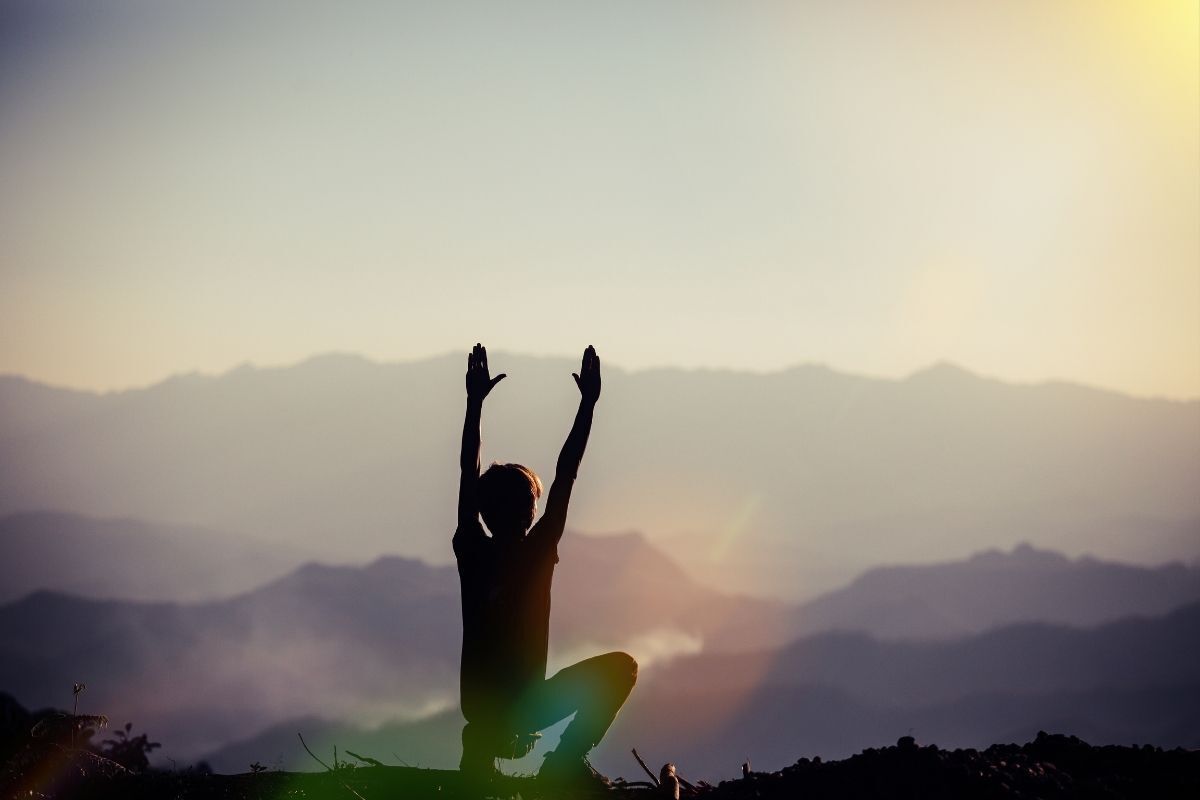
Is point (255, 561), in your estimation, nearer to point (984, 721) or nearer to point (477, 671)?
point (984, 721)

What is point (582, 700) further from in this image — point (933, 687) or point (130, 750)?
point (933, 687)

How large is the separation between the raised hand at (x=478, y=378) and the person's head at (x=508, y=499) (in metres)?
0.62

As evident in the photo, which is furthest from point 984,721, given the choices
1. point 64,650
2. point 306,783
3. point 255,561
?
point 306,783

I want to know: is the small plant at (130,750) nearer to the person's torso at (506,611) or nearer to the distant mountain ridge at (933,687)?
the person's torso at (506,611)

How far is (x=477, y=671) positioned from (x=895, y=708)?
167 m

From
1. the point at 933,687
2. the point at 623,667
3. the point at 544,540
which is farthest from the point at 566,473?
the point at 933,687

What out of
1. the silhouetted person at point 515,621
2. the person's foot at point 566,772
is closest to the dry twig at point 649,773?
the person's foot at point 566,772

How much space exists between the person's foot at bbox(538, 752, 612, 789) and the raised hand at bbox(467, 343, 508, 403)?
2995 millimetres

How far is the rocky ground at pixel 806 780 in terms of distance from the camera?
9266mm

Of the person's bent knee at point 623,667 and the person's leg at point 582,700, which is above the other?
the person's bent knee at point 623,667

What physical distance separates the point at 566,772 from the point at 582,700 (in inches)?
24.7

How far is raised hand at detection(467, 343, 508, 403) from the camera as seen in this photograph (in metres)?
9.75

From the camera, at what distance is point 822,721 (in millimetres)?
140750

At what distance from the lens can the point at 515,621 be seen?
9.49 meters
